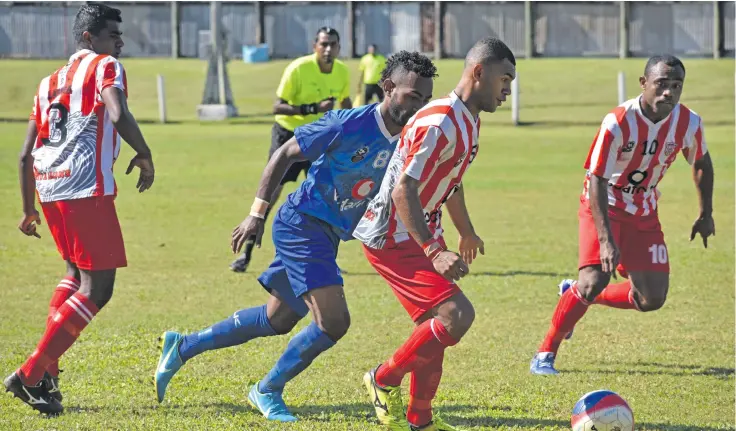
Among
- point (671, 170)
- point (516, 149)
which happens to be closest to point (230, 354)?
point (671, 170)

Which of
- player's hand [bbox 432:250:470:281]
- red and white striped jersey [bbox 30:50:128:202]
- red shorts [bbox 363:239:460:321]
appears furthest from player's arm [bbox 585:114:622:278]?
red and white striped jersey [bbox 30:50:128:202]

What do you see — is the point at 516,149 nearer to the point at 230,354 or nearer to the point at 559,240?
the point at 559,240

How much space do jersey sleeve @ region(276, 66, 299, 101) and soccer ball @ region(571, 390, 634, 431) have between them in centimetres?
647

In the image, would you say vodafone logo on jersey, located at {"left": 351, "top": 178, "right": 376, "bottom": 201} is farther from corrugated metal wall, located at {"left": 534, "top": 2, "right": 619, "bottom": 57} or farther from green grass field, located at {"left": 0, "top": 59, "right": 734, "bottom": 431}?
corrugated metal wall, located at {"left": 534, "top": 2, "right": 619, "bottom": 57}

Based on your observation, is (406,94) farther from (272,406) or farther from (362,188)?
(272,406)

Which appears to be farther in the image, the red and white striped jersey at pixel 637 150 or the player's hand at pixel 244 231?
the red and white striped jersey at pixel 637 150

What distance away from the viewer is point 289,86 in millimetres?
11930

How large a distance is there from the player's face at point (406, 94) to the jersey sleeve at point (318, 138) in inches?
12.4

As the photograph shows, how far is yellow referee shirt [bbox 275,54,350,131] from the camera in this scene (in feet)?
39.2

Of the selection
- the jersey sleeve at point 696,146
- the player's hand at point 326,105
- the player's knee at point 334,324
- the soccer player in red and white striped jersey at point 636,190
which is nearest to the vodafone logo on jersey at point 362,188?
the player's knee at point 334,324

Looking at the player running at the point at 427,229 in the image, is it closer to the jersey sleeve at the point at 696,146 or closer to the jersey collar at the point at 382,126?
the jersey collar at the point at 382,126

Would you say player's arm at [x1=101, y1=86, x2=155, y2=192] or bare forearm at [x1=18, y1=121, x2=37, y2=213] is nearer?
player's arm at [x1=101, y1=86, x2=155, y2=192]

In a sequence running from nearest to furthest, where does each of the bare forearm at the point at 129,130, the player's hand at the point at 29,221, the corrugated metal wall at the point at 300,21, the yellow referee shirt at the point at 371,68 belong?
the bare forearm at the point at 129,130 → the player's hand at the point at 29,221 → the yellow referee shirt at the point at 371,68 → the corrugated metal wall at the point at 300,21

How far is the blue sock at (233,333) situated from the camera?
6.67 meters
